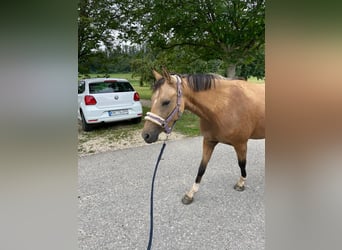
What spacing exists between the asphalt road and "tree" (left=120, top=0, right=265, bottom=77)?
4.22 ft

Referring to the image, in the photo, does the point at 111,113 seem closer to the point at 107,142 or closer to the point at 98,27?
the point at 107,142

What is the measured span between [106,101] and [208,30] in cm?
201

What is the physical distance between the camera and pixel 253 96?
6.14ft

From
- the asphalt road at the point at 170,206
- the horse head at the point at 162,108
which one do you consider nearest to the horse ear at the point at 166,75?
the horse head at the point at 162,108

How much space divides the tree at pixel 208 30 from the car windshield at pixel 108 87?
3.22 ft

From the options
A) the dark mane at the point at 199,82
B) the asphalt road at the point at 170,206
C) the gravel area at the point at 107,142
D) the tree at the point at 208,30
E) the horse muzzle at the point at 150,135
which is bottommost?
the asphalt road at the point at 170,206

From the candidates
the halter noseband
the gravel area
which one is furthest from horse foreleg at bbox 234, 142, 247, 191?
the gravel area

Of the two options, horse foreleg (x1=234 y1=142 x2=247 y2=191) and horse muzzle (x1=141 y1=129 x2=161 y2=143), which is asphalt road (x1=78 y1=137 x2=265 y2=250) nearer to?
Result: horse foreleg (x1=234 y1=142 x2=247 y2=191)

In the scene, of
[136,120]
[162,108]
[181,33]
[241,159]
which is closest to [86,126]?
[136,120]

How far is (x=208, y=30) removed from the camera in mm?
3172

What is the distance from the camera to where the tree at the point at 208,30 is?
2.97 metres

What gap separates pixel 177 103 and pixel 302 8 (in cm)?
106

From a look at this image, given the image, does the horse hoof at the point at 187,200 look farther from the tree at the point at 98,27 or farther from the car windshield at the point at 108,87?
the car windshield at the point at 108,87

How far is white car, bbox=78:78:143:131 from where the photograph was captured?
159 inches
